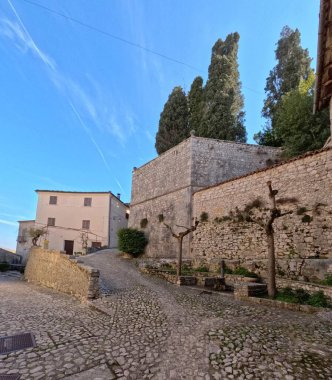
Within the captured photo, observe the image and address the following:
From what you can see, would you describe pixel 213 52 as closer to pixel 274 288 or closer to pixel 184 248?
pixel 184 248

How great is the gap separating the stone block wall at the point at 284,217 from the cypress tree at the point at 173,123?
1187 centimetres

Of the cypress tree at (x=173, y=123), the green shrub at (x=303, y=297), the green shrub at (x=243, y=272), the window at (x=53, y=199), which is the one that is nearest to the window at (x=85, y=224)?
the window at (x=53, y=199)

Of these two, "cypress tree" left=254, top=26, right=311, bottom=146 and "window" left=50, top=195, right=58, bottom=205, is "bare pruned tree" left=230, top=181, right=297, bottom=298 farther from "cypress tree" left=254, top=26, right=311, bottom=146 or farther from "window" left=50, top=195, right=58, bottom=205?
"window" left=50, top=195, right=58, bottom=205

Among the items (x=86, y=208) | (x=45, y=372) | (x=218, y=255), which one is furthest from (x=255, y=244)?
(x=86, y=208)

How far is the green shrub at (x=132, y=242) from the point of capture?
18.8 m

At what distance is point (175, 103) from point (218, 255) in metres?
17.8

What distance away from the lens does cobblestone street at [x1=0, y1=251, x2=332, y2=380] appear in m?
3.50

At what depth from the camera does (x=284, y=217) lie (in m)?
9.98

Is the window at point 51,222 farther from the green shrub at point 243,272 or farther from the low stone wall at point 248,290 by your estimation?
the low stone wall at point 248,290

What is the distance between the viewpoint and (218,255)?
12.8m

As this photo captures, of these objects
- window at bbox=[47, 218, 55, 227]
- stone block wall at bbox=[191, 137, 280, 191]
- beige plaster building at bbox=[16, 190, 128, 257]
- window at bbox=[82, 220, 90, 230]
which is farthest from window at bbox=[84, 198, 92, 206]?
stone block wall at bbox=[191, 137, 280, 191]

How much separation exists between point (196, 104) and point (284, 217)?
57.4 feet

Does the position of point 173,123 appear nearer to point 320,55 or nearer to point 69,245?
point 69,245

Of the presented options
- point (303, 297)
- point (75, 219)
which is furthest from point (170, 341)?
point (75, 219)
